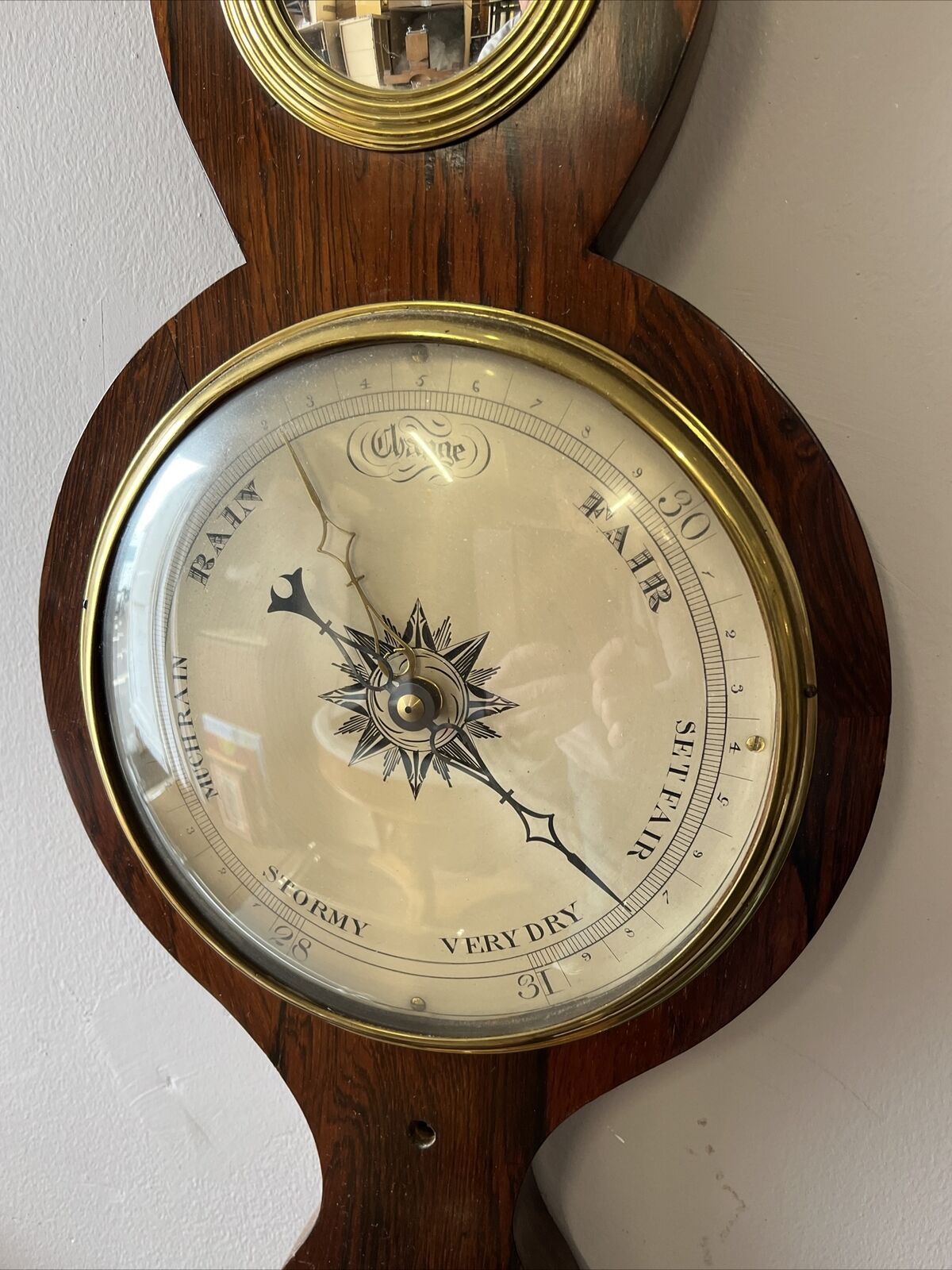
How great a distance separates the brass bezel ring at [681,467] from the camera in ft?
1.56

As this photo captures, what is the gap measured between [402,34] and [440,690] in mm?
352

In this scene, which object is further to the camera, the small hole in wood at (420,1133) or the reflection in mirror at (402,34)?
the small hole in wood at (420,1133)

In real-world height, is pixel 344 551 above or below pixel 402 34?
below

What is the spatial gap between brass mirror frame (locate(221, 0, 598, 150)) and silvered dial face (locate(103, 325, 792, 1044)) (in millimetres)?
113

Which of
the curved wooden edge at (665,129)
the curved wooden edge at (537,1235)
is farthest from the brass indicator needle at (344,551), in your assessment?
the curved wooden edge at (537,1235)

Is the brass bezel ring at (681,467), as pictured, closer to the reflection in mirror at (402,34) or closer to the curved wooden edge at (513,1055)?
the curved wooden edge at (513,1055)

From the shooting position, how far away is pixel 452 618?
53 cm

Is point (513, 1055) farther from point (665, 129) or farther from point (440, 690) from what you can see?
point (665, 129)

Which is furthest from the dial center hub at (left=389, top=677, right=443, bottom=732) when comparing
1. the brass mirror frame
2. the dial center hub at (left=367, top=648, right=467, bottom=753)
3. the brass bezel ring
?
the brass mirror frame

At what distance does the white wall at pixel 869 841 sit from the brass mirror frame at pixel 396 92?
0.10 metres

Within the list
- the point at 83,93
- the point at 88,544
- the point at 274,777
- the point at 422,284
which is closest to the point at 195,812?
the point at 274,777

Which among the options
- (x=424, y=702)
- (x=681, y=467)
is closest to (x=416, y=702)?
(x=424, y=702)

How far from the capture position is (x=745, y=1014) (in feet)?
1.98

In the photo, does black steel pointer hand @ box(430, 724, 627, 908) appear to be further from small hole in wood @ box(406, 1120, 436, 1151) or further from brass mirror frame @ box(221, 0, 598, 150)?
brass mirror frame @ box(221, 0, 598, 150)
